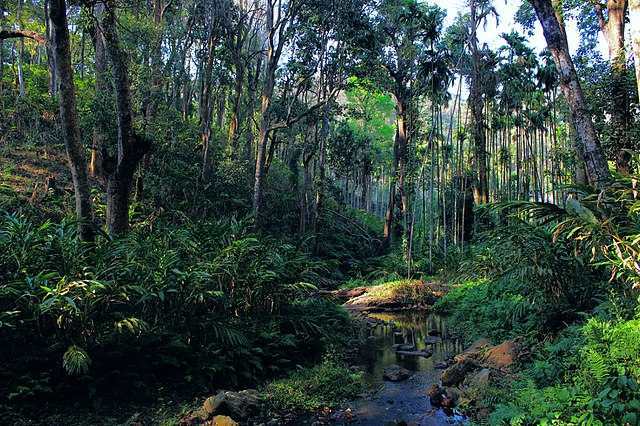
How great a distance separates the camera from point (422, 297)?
617 inches

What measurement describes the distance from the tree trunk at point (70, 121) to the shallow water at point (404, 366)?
5206 millimetres

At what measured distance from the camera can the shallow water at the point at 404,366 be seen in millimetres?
6048

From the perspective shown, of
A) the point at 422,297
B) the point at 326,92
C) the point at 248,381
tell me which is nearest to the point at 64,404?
the point at 248,381

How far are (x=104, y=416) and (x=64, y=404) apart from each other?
0.49 meters

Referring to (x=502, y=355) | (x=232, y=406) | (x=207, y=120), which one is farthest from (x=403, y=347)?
(x=207, y=120)

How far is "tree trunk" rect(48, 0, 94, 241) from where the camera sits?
7527mm

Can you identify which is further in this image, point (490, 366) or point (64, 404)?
point (490, 366)

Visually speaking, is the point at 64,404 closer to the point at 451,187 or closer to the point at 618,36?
the point at 618,36

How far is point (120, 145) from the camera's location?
861cm

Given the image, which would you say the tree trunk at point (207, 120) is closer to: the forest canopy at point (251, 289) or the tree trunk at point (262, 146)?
the forest canopy at point (251, 289)

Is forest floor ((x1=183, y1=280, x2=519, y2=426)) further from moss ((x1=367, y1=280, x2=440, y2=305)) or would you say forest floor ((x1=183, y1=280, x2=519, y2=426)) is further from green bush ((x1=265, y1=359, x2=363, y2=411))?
moss ((x1=367, y1=280, x2=440, y2=305))

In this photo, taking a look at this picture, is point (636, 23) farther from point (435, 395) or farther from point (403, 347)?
point (403, 347)

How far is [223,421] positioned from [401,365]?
4.39 metres

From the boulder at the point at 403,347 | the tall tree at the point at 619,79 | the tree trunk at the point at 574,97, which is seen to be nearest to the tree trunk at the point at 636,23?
the tree trunk at the point at 574,97
